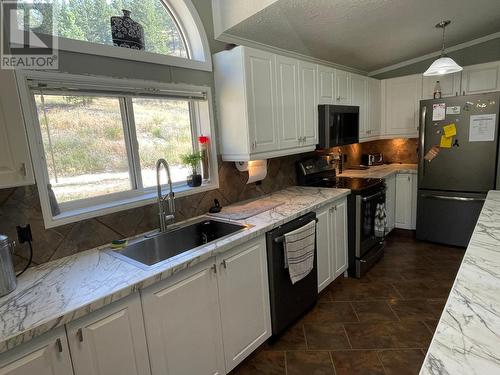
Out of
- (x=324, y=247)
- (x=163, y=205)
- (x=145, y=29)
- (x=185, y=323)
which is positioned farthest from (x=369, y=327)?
(x=145, y=29)

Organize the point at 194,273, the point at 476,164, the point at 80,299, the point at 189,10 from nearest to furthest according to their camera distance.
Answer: the point at 80,299, the point at 194,273, the point at 189,10, the point at 476,164

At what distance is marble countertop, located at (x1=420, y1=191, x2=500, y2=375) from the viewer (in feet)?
2.31

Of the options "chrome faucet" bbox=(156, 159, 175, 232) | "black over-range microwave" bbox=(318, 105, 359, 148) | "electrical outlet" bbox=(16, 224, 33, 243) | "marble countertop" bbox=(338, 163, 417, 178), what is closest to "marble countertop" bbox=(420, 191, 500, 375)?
"chrome faucet" bbox=(156, 159, 175, 232)

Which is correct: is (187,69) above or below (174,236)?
above

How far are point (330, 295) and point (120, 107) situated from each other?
93.4 inches

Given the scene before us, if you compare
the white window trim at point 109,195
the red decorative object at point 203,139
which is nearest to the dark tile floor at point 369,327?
the white window trim at point 109,195

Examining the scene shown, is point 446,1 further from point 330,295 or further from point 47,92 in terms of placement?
point 47,92

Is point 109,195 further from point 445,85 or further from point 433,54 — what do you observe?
point 433,54

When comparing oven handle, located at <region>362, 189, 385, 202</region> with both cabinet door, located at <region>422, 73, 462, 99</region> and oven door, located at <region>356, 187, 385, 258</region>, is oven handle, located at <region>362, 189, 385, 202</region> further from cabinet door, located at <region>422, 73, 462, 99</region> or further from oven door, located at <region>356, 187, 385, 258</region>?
cabinet door, located at <region>422, 73, 462, 99</region>

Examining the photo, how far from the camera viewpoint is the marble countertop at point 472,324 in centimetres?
71

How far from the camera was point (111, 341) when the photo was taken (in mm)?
1255

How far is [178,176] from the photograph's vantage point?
237 centimetres

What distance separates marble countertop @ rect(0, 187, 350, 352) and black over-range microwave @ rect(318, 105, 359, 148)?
150 cm

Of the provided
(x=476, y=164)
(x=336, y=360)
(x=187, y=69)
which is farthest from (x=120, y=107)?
(x=476, y=164)
